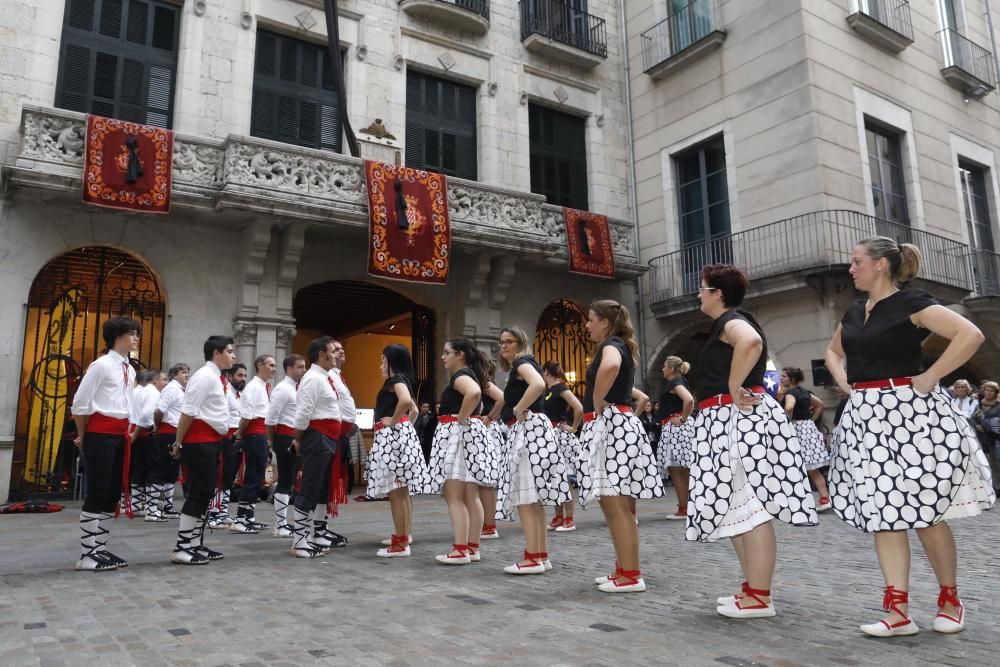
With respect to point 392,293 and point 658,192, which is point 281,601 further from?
point 658,192

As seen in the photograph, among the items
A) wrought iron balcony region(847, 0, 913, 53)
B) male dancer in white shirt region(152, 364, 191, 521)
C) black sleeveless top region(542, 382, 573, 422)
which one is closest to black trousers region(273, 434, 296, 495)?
male dancer in white shirt region(152, 364, 191, 521)

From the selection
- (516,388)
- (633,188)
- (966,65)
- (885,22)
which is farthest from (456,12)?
(966,65)

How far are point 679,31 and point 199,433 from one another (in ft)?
54.8

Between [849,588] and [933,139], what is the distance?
→ 17145 mm

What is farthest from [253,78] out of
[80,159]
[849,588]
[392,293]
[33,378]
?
[849,588]

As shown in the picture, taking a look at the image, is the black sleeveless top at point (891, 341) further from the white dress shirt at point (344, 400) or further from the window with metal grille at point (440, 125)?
the window with metal grille at point (440, 125)

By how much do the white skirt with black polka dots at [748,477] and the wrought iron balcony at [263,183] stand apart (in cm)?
1041

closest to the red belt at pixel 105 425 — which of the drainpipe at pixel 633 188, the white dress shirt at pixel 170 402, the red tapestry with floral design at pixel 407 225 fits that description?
the white dress shirt at pixel 170 402

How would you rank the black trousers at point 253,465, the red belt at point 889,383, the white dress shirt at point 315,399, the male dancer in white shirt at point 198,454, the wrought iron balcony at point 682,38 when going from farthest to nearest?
1. the wrought iron balcony at point 682,38
2. the black trousers at point 253,465
3. the white dress shirt at point 315,399
4. the male dancer in white shirt at point 198,454
5. the red belt at point 889,383

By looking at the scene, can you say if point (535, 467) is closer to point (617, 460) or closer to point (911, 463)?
point (617, 460)

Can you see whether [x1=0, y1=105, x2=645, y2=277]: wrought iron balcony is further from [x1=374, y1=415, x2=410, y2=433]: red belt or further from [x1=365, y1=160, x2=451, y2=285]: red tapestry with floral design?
[x1=374, y1=415, x2=410, y2=433]: red belt

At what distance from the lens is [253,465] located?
8.78 metres

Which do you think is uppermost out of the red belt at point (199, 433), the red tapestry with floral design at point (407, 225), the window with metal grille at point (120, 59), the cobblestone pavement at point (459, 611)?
the window with metal grille at point (120, 59)

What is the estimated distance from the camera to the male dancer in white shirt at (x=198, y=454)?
20.4 ft
